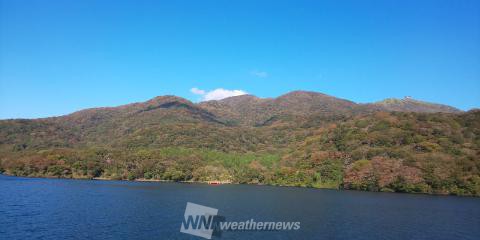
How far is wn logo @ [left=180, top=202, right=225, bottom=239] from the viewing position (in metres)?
75.2

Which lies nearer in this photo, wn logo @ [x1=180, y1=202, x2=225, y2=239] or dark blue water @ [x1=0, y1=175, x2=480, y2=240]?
dark blue water @ [x1=0, y1=175, x2=480, y2=240]

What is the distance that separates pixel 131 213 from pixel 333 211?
6169 cm

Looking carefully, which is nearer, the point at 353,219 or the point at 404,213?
the point at 353,219

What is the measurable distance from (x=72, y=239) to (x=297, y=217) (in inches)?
2297

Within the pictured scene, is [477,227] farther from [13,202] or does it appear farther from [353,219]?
[13,202]

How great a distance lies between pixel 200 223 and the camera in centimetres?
8481

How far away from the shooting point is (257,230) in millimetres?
78938

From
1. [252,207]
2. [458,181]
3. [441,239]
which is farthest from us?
[458,181]

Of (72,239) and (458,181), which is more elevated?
(458,181)

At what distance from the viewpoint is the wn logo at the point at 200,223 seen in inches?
2960

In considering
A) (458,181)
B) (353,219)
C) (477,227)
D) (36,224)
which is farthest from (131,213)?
(458,181)

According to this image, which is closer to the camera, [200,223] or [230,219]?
[200,223]

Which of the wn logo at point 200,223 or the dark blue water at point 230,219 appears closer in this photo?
the dark blue water at point 230,219

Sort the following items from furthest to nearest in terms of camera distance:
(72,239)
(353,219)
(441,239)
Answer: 1. (353,219)
2. (441,239)
3. (72,239)
